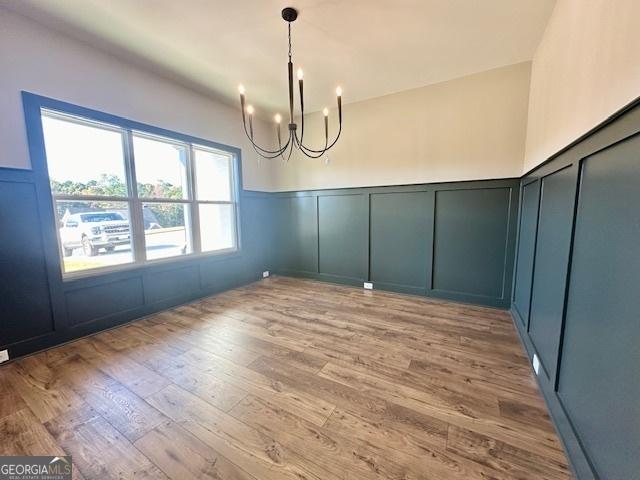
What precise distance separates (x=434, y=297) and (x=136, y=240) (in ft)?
13.3

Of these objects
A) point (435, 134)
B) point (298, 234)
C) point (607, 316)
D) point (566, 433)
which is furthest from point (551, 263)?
point (298, 234)

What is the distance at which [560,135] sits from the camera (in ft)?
5.82

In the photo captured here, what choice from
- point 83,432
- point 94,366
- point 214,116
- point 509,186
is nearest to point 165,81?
point 214,116

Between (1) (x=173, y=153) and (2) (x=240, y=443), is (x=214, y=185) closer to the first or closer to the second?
(1) (x=173, y=153)

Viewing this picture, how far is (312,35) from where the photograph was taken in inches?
95.3

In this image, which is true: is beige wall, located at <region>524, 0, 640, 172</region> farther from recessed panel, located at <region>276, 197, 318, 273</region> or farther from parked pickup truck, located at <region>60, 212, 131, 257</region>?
parked pickup truck, located at <region>60, 212, 131, 257</region>

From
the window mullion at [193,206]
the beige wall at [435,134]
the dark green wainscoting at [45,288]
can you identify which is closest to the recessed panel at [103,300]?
the dark green wainscoting at [45,288]

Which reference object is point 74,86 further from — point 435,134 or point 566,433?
point 566,433

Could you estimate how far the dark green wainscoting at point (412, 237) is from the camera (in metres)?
3.22

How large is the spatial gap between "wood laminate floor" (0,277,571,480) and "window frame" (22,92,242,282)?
0.93 metres

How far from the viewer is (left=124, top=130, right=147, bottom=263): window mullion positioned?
2975 mm

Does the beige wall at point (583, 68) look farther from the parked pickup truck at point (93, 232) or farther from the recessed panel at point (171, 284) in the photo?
the recessed panel at point (171, 284)

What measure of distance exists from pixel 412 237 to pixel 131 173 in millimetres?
3780

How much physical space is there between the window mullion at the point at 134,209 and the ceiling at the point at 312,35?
3.23ft
